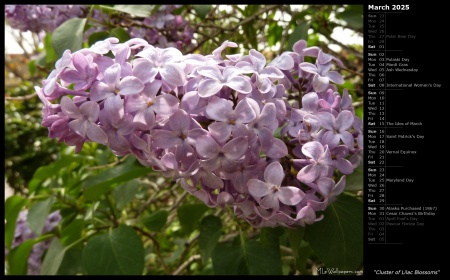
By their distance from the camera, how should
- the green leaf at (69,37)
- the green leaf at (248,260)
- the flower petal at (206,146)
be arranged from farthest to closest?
the green leaf at (69,37), the green leaf at (248,260), the flower petal at (206,146)

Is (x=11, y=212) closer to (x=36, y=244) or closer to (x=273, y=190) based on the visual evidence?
(x=36, y=244)

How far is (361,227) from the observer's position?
76cm

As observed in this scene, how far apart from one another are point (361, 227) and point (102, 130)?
0.41 meters

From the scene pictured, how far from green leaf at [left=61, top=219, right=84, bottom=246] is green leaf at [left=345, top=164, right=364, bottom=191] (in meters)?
0.64

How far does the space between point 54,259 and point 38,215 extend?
0.13 metres

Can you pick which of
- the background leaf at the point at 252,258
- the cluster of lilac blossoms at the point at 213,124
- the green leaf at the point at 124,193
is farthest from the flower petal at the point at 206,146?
the green leaf at the point at 124,193

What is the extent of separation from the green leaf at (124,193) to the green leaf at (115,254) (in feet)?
0.87

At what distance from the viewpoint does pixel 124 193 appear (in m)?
1.27

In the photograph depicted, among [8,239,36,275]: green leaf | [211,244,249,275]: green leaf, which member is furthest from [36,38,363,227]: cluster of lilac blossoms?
[8,239,36,275]: green leaf

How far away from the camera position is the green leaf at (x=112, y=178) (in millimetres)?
1016

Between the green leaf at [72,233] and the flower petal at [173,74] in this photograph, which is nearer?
the flower petal at [173,74]

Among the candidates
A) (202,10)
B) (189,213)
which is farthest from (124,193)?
(202,10)

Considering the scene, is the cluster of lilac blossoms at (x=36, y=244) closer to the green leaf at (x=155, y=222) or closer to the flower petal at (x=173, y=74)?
the green leaf at (x=155, y=222)
